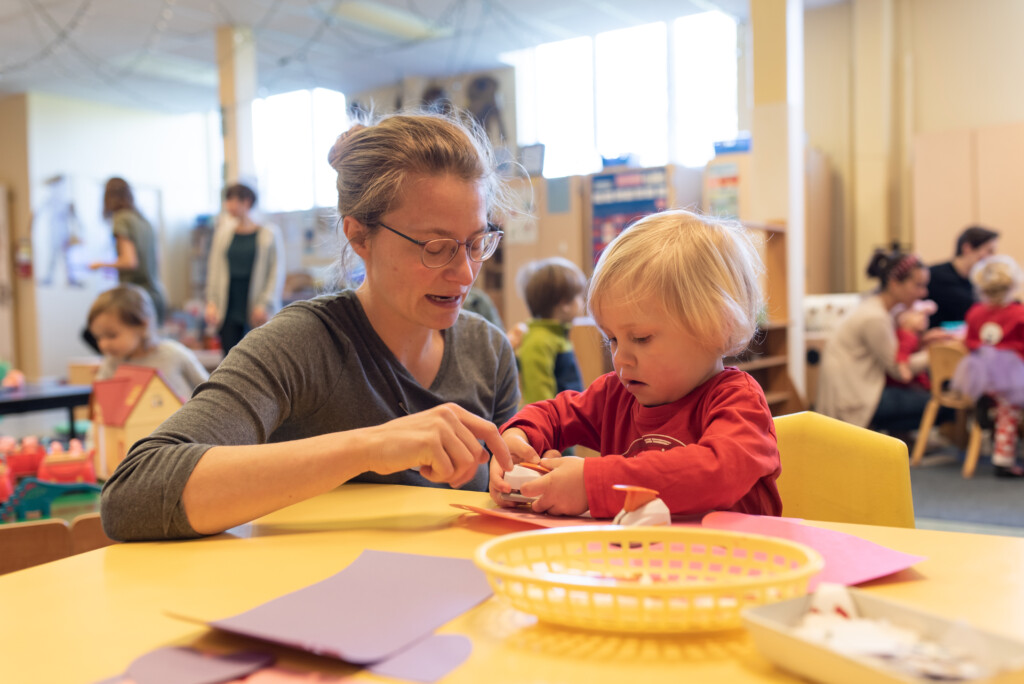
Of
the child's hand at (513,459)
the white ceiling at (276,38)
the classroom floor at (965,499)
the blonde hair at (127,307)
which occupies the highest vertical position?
the white ceiling at (276,38)

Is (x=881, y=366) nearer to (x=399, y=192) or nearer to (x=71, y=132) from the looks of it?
(x=399, y=192)

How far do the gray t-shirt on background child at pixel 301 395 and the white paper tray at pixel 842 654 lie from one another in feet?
2.10

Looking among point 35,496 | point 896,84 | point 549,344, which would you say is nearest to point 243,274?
point 549,344

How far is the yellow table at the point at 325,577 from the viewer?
0.58m

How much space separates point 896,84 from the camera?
23.8ft

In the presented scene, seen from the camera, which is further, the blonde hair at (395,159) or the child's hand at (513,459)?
the blonde hair at (395,159)

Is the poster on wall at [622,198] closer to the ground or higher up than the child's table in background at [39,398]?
higher up

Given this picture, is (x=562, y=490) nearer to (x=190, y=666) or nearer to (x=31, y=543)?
(x=190, y=666)

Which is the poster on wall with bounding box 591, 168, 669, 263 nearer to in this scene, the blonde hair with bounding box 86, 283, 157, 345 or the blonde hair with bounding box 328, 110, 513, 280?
the blonde hair with bounding box 86, 283, 157, 345

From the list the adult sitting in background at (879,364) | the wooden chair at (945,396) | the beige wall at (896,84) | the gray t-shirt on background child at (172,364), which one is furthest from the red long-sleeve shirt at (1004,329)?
the gray t-shirt on background child at (172,364)

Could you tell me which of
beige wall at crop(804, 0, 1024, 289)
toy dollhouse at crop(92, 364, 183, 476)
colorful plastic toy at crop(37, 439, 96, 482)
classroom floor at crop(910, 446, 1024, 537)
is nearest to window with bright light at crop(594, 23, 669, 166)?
beige wall at crop(804, 0, 1024, 289)

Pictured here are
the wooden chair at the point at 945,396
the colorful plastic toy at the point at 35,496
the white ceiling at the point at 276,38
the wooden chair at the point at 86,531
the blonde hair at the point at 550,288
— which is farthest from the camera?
the white ceiling at the point at 276,38

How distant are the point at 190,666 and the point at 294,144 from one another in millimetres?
9597

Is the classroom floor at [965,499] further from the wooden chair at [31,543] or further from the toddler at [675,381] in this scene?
the wooden chair at [31,543]
